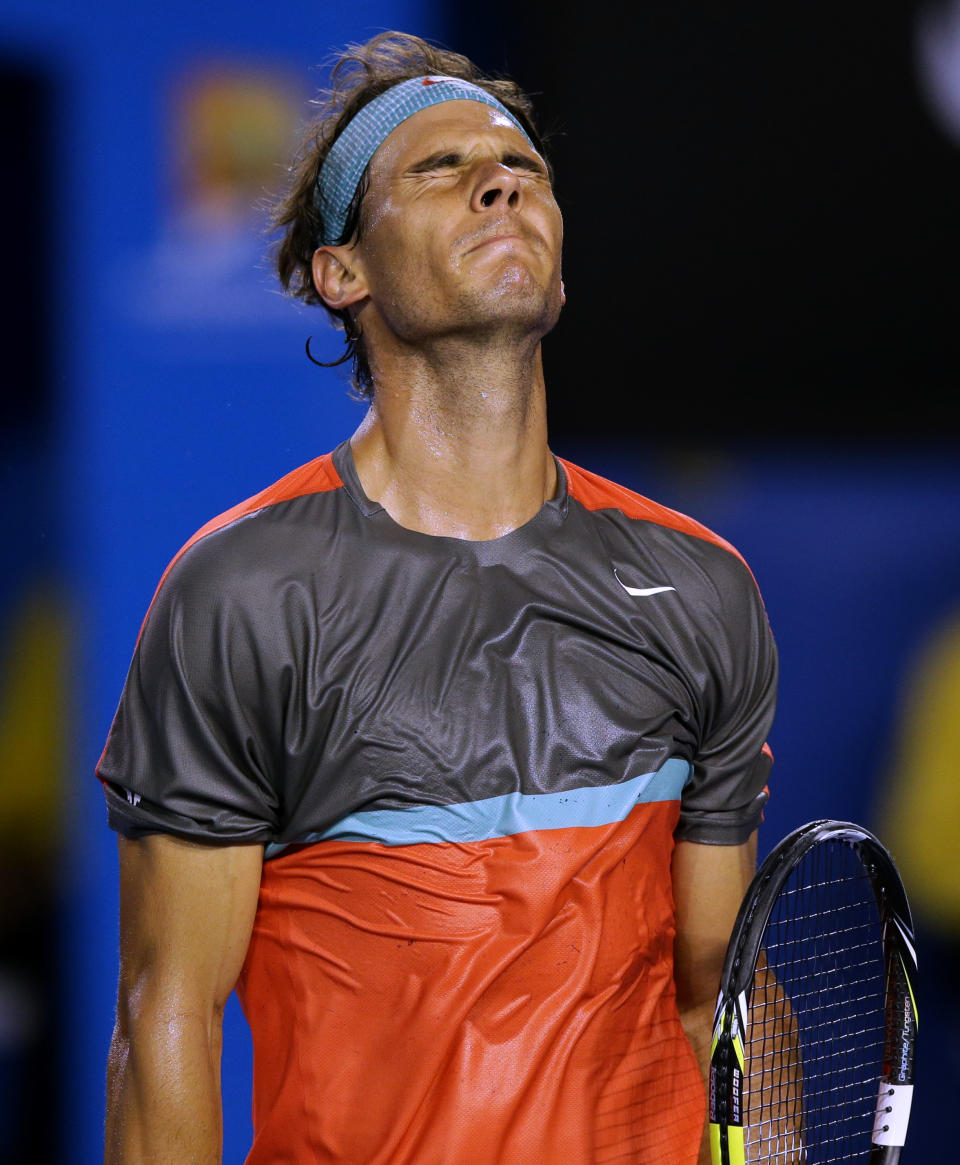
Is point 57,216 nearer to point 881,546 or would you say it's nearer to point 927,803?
point 881,546

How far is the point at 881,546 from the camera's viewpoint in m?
2.76

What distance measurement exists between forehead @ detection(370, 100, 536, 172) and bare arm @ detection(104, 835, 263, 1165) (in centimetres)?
76

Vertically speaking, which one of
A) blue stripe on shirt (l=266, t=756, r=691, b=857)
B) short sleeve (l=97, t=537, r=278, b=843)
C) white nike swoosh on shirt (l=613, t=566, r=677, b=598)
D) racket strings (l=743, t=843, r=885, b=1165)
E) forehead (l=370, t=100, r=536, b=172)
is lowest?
racket strings (l=743, t=843, r=885, b=1165)

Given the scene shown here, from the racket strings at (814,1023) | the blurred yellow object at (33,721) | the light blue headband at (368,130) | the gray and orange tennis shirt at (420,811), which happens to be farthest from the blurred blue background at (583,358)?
the gray and orange tennis shirt at (420,811)

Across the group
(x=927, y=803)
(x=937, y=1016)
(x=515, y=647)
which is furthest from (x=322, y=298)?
(x=937, y=1016)

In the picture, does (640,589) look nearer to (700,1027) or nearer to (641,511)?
(641,511)

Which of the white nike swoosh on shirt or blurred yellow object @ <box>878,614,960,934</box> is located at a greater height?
the white nike swoosh on shirt

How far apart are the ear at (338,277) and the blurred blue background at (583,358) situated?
0.62m

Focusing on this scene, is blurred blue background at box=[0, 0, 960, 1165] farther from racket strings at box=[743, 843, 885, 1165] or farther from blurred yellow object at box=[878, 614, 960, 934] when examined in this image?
racket strings at box=[743, 843, 885, 1165]

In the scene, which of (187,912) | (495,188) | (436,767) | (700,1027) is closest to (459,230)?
(495,188)

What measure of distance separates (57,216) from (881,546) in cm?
153

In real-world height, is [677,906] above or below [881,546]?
below

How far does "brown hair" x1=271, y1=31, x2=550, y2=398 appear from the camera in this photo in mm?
1766

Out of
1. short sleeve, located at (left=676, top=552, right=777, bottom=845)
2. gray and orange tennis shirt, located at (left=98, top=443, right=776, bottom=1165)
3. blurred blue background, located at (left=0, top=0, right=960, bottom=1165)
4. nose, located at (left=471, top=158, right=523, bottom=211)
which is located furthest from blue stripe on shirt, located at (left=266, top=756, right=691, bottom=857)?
blurred blue background, located at (left=0, top=0, right=960, bottom=1165)
